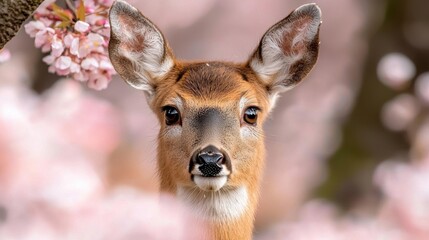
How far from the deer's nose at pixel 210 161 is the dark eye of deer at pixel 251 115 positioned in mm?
665

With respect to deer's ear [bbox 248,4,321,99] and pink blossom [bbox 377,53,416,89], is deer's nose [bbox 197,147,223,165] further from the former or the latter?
pink blossom [bbox 377,53,416,89]

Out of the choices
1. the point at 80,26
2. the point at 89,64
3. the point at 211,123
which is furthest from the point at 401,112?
the point at 80,26

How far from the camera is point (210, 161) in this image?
7254mm

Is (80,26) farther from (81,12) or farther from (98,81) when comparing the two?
(98,81)

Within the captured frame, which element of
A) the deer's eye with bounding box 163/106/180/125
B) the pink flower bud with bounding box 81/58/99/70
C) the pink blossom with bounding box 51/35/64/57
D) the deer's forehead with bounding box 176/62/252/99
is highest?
the pink blossom with bounding box 51/35/64/57

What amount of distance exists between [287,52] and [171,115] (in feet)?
2.96

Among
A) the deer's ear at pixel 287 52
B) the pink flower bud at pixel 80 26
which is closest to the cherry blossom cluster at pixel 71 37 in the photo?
the pink flower bud at pixel 80 26

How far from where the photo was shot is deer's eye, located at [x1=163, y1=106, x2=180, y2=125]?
7.91 meters

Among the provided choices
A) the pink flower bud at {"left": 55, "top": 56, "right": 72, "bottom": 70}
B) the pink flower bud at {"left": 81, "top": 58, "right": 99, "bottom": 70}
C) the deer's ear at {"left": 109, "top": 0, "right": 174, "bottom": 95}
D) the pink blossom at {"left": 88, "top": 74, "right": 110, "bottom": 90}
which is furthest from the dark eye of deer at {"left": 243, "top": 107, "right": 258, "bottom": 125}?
the pink flower bud at {"left": 55, "top": 56, "right": 72, "bottom": 70}

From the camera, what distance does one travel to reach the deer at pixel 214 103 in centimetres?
762

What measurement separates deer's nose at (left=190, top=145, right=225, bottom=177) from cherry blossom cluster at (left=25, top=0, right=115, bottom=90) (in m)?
0.67

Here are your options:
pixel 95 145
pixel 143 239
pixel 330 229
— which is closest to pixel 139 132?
pixel 330 229

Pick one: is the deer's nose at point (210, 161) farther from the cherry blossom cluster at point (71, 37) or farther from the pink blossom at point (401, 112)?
the pink blossom at point (401, 112)

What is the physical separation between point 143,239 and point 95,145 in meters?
4.88
